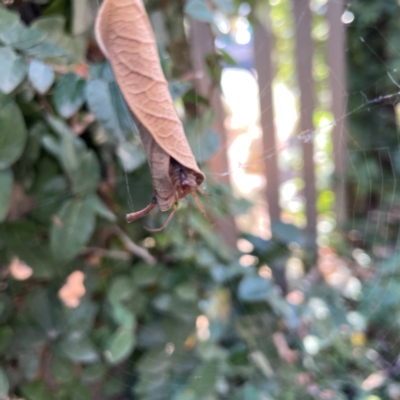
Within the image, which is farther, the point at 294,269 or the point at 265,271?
the point at 294,269

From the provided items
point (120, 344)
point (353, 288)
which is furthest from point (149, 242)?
point (353, 288)

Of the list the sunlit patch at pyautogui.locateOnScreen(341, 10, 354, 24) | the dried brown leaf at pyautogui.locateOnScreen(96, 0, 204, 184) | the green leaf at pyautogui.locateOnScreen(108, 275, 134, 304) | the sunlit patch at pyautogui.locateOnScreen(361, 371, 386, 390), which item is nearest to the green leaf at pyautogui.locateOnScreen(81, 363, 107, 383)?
the green leaf at pyautogui.locateOnScreen(108, 275, 134, 304)

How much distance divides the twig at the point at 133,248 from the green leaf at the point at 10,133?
0.20 meters

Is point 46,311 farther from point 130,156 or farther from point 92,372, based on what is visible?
point 130,156

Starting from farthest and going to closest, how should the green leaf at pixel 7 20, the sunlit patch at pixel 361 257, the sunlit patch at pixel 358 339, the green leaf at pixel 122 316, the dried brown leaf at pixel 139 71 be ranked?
the sunlit patch at pixel 361 257 < the sunlit patch at pixel 358 339 < the green leaf at pixel 122 316 < the green leaf at pixel 7 20 < the dried brown leaf at pixel 139 71

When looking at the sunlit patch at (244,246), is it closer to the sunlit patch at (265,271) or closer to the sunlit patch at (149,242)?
the sunlit patch at (265,271)

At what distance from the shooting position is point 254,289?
0.60 meters

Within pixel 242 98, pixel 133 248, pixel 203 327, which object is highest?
pixel 242 98

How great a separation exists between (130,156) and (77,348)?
0.89 feet

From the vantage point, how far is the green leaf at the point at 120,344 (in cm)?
47

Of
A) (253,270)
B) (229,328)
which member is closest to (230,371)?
(229,328)

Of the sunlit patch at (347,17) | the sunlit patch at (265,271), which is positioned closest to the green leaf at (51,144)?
the sunlit patch at (265,271)

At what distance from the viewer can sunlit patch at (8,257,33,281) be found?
Answer: 1.42 ft

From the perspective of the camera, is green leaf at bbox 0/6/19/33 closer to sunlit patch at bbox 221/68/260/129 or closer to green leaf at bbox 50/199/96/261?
green leaf at bbox 50/199/96/261
